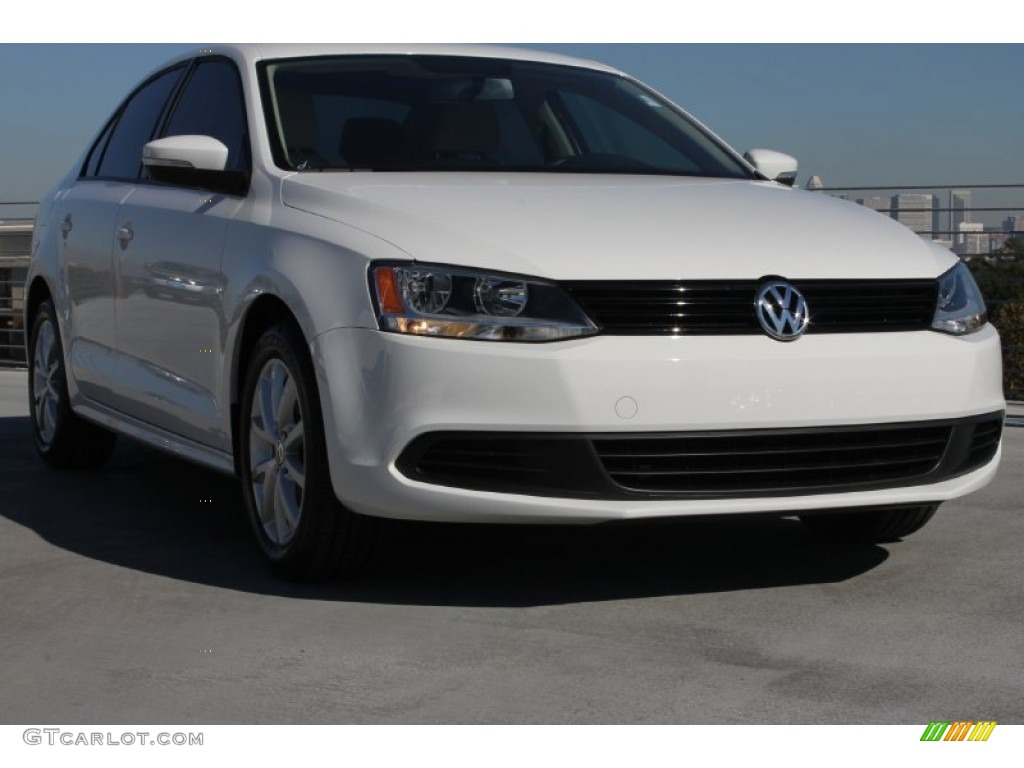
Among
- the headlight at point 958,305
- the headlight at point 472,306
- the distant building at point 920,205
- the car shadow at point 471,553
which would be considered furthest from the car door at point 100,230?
the distant building at point 920,205

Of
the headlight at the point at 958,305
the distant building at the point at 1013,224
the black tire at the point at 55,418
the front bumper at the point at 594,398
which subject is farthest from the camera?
the distant building at the point at 1013,224

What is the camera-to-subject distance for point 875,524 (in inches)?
230

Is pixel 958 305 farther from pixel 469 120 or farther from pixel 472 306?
pixel 469 120

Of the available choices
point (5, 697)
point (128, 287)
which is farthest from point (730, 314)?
point (128, 287)

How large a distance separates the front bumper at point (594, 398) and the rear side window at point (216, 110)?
1324mm

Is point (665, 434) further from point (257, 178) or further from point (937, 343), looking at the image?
point (257, 178)

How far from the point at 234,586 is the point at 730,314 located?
5.40ft

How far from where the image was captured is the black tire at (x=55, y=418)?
770 cm

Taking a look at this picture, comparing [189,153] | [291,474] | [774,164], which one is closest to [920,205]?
[774,164]

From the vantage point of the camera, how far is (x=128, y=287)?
648 cm

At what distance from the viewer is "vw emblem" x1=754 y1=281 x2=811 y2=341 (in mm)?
4750
